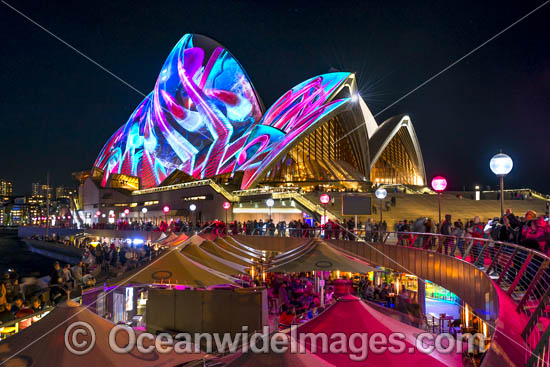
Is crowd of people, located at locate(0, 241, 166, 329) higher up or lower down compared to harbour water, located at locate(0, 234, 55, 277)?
higher up

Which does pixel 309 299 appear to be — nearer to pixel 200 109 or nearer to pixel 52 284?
pixel 52 284

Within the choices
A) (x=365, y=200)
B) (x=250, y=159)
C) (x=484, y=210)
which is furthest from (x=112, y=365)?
(x=250, y=159)

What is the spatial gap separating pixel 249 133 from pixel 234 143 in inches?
99.9

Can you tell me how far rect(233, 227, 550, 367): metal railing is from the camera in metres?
3.17

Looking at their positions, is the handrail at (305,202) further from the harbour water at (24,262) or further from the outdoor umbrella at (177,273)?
the harbour water at (24,262)

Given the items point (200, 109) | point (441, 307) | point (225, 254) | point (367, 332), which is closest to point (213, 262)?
point (225, 254)

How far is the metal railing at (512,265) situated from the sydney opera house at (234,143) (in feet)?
59.6

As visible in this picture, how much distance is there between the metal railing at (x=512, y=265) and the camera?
125 inches

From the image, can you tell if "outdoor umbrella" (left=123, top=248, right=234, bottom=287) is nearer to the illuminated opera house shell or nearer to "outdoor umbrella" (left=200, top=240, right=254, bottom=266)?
"outdoor umbrella" (left=200, top=240, right=254, bottom=266)

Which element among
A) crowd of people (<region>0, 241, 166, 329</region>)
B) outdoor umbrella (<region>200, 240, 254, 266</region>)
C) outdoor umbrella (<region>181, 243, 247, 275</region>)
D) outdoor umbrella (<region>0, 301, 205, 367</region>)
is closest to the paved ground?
outdoor umbrella (<region>200, 240, 254, 266</region>)

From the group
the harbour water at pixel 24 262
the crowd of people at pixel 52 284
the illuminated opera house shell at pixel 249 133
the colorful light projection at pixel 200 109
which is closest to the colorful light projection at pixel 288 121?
the illuminated opera house shell at pixel 249 133

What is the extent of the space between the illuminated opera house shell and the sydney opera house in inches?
4.4

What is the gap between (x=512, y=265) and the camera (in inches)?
229

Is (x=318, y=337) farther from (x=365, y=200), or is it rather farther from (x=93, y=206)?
(x=93, y=206)
